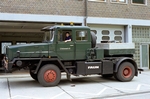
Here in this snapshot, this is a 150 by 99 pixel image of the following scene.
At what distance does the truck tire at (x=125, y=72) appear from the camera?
10.9m

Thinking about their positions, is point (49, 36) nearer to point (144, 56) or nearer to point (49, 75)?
point (49, 75)

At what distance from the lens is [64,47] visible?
32.9 ft

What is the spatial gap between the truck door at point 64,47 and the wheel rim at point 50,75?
0.82 m

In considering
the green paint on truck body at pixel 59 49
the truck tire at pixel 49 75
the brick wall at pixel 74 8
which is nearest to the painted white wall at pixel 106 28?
the brick wall at pixel 74 8

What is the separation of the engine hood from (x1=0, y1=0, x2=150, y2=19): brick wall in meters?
4.83

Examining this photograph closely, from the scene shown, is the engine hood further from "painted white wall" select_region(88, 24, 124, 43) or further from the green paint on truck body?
"painted white wall" select_region(88, 24, 124, 43)

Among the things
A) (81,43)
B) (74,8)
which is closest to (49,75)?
(81,43)

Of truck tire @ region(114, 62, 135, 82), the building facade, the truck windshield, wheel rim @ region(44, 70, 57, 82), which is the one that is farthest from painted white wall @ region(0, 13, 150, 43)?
wheel rim @ region(44, 70, 57, 82)

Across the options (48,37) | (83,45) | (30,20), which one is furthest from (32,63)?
(30,20)

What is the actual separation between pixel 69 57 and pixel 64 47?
1.78 ft

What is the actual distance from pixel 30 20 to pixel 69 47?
475cm

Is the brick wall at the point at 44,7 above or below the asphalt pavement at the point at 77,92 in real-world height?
above

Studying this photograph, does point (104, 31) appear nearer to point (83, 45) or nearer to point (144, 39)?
point (144, 39)

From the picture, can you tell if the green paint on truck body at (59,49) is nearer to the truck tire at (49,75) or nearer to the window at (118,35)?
the truck tire at (49,75)
